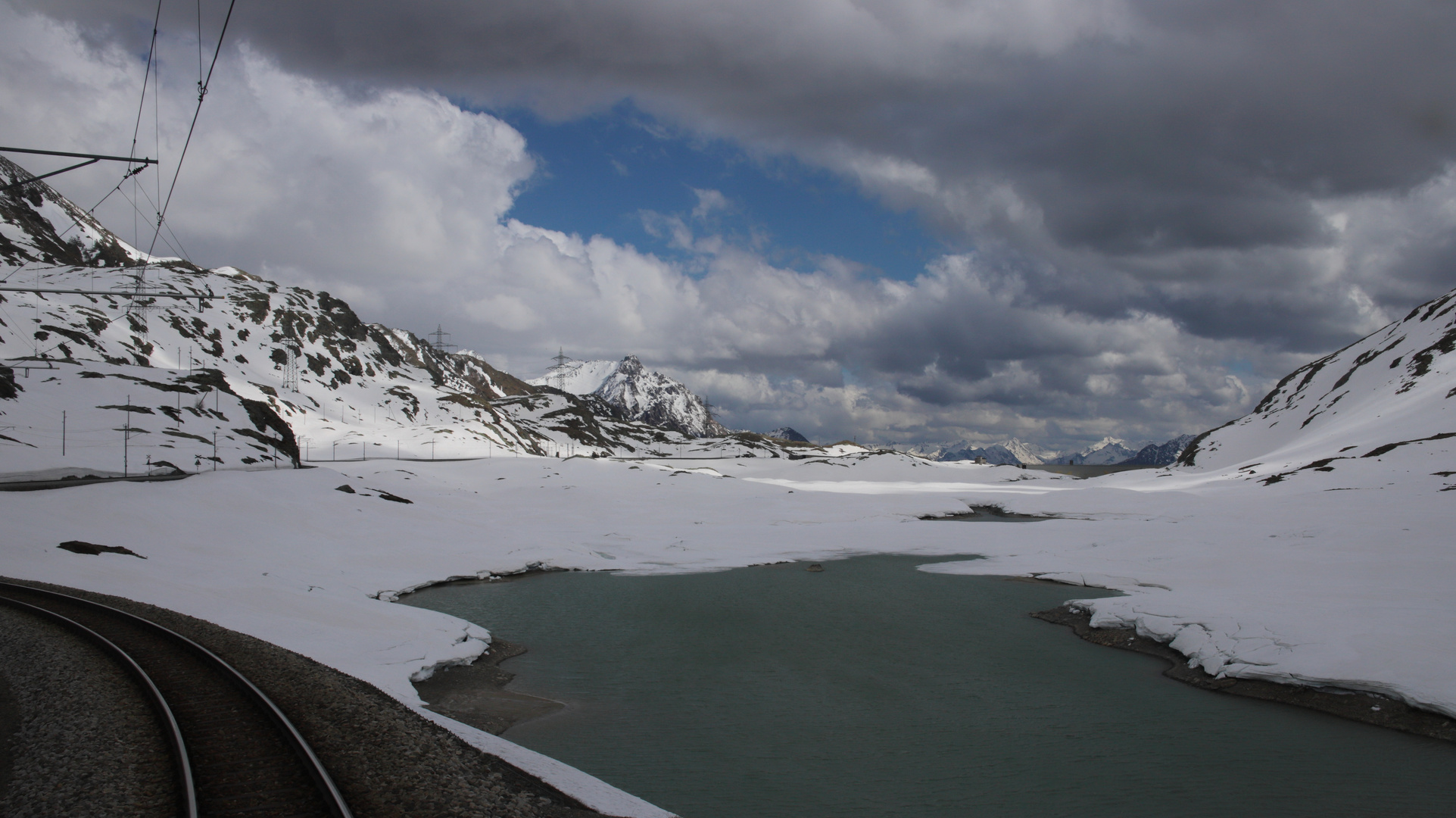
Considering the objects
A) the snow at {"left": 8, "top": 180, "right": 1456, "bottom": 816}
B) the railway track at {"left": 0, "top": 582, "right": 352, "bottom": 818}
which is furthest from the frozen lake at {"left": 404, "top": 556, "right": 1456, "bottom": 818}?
the railway track at {"left": 0, "top": 582, "right": 352, "bottom": 818}

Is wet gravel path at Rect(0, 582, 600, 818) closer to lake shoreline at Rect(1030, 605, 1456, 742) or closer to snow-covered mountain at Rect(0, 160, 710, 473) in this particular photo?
lake shoreline at Rect(1030, 605, 1456, 742)

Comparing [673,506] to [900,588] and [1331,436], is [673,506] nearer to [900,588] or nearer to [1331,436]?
[900,588]

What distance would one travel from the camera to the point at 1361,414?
9462 cm

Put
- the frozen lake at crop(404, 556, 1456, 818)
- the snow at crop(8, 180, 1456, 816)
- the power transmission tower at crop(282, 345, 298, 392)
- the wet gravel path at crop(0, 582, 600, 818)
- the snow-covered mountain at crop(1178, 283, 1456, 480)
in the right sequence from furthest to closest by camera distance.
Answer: the power transmission tower at crop(282, 345, 298, 392), the snow-covered mountain at crop(1178, 283, 1456, 480), the snow at crop(8, 180, 1456, 816), the frozen lake at crop(404, 556, 1456, 818), the wet gravel path at crop(0, 582, 600, 818)

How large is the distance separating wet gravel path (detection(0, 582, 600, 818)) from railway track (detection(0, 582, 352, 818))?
0.96 feet

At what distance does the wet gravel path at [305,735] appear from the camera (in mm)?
10076

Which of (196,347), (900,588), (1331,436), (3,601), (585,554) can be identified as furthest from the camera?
(196,347)

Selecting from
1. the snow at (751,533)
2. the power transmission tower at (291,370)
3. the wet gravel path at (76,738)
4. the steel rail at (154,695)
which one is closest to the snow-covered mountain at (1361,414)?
the snow at (751,533)

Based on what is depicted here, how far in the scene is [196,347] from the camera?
165 metres

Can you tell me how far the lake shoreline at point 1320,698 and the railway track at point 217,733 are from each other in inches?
916

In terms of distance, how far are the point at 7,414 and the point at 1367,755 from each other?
86486 millimetres

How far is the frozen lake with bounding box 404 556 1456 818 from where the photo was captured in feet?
47.9

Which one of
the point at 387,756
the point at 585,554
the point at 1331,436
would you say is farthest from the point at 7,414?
the point at 1331,436

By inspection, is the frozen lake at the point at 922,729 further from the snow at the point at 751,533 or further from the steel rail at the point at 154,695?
the steel rail at the point at 154,695
